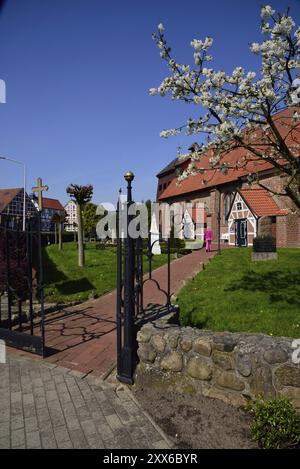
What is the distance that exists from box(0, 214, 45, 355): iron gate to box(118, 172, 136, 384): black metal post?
5.21 ft

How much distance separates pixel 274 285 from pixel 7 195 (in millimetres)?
54447

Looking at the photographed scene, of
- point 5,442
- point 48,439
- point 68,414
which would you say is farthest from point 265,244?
point 5,442

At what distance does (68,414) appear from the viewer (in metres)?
3.71

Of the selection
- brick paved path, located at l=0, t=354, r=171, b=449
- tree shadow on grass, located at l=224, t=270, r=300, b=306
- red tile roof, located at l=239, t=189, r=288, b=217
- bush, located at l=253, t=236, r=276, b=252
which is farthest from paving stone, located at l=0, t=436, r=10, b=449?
red tile roof, located at l=239, t=189, r=288, b=217

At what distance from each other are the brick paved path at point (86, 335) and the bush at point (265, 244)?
6.64 meters

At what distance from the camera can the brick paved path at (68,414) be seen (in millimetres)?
3242

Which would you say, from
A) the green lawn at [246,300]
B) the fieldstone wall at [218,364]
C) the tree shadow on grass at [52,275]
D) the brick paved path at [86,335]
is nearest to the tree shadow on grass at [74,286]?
the tree shadow on grass at [52,275]

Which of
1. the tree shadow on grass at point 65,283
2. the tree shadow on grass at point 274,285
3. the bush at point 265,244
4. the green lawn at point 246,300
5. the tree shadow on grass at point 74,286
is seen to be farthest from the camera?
the bush at point 265,244

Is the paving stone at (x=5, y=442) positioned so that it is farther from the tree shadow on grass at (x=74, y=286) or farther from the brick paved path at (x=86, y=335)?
the tree shadow on grass at (x=74, y=286)

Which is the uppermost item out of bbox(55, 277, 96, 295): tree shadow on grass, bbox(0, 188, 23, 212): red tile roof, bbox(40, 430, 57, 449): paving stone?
bbox(0, 188, 23, 212): red tile roof

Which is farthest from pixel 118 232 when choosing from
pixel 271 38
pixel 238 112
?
pixel 271 38

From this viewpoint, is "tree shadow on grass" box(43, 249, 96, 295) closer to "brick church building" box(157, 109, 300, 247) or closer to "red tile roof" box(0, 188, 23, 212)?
"brick church building" box(157, 109, 300, 247)

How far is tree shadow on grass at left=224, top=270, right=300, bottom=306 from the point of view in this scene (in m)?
8.18

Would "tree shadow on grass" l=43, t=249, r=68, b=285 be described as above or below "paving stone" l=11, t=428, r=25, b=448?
above
